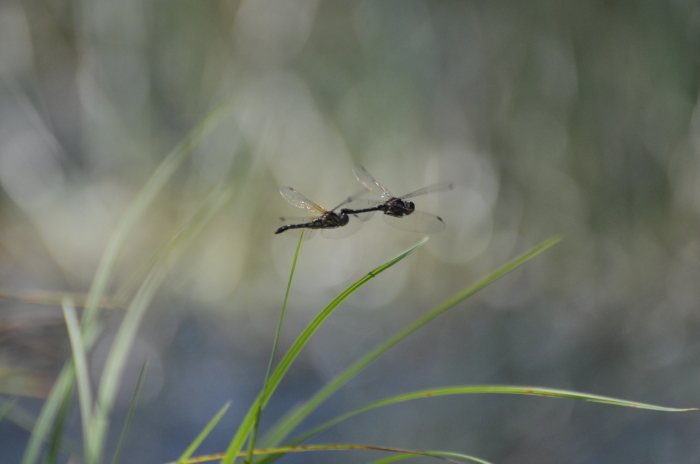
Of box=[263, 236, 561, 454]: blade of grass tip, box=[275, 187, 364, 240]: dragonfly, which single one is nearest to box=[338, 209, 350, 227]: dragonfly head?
box=[275, 187, 364, 240]: dragonfly

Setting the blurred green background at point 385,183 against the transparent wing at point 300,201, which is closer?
the transparent wing at point 300,201

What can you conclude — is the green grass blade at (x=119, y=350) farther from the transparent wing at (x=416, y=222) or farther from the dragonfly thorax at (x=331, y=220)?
the transparent wing at (x=416, y=222)

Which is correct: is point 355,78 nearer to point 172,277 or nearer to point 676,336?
point 172,277

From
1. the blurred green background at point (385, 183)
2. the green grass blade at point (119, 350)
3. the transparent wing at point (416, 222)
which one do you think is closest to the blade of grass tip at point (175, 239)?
the green grass blade at point (119, 350)

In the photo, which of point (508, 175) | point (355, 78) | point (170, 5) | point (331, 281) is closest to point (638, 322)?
point (508, 175)

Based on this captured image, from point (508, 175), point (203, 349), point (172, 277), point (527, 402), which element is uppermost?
point (508, 175)

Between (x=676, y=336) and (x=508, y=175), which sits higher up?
(x=508, y=175)

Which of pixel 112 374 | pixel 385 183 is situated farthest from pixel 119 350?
pixel 385 183

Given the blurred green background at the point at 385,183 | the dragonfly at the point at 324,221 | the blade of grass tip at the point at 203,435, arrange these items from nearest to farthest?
the blade of grass tip at the point at 203,435, the dragonfly at the point at 324,221, the blurred green background at the point at 385,183

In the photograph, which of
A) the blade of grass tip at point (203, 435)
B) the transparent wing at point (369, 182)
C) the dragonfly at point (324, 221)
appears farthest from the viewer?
the transparent wing at point (369, 182)
